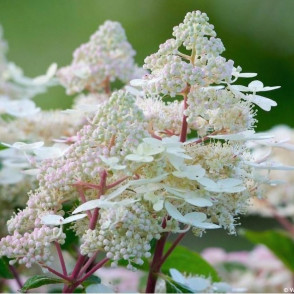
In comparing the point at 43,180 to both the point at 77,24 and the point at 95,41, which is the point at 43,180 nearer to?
the point at 95,41

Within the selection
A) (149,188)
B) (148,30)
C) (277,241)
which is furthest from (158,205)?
(148,30)

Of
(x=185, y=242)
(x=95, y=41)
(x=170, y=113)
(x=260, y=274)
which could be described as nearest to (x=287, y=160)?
(x=260, y=274)

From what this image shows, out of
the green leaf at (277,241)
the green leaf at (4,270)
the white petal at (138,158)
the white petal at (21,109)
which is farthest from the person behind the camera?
the green leaf at (277,241)

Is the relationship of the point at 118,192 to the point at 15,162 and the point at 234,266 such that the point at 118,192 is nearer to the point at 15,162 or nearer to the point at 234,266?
the point at 15,162

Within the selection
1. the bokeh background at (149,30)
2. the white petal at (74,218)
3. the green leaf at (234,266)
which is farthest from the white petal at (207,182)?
the bokeh background at (149,30)

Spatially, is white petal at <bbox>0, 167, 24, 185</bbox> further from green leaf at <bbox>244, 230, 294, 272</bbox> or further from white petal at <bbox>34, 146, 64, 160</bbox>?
green leaf at <bbox>244, 230, 294, 272</bbox>

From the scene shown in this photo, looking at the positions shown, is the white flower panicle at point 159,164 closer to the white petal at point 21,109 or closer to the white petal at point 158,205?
the white petal at point 158,205
